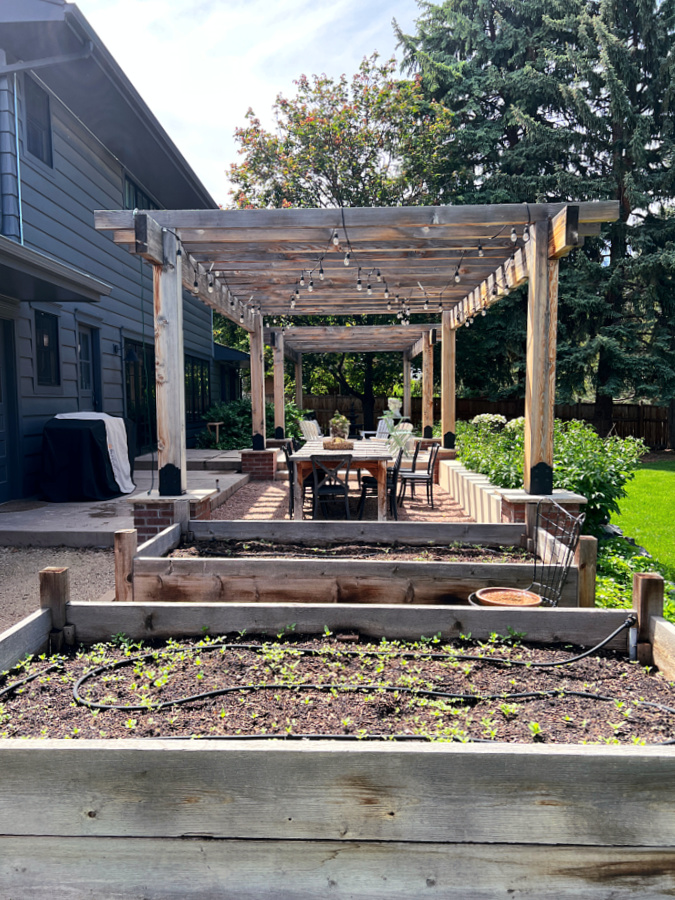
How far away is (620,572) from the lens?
530 centimetres

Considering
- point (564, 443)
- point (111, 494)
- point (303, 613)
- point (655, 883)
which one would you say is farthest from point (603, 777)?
point (111, 494)

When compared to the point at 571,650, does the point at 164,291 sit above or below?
above

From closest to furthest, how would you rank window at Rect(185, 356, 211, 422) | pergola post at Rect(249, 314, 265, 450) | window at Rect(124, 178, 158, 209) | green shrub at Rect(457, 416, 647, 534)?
green shrub at Rect(457, 416, 647, 534) → pergola post at Rect(249, 314, 265, 450) → window at Rect(124, 178, 158, 209) → window at Rect(185, 356, 211, 422)

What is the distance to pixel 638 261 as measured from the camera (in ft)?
53.8

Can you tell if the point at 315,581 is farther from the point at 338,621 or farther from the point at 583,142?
the point at 583,142

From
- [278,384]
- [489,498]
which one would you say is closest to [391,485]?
[489,498]

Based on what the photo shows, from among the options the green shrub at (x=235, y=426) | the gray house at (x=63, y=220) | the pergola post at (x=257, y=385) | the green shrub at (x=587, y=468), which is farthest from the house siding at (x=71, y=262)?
the green shrub at (x=587, y=468)

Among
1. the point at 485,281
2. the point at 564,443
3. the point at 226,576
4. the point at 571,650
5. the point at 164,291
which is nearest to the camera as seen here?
the point at 571,650

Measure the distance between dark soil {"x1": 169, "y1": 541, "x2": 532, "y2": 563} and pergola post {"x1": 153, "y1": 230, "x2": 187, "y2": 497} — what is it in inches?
35.3

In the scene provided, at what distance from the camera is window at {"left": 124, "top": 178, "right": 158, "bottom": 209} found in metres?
10.9

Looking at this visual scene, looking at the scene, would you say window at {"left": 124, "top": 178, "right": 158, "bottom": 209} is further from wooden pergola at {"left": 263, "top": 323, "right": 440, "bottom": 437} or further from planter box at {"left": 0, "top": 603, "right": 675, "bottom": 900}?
planter box at {"left": 0, "top": 603, "right": 675, "bottom": 900}

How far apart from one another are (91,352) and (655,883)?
9.47 meters

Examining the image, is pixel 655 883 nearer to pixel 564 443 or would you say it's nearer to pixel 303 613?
pixel 303 613

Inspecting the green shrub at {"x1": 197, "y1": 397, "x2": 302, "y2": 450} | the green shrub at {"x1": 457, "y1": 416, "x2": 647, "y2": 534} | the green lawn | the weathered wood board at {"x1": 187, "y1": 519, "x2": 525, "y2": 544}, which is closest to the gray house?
the green shrub at {"x1": 197, "y1": 397, "x2": 302, "y2": 450}
